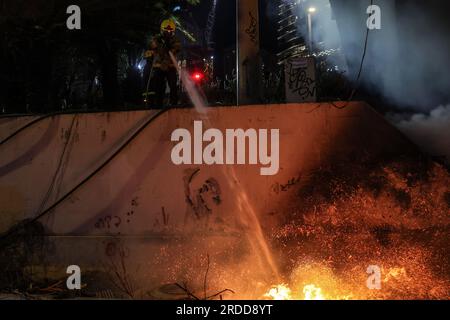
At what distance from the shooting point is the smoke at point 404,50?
22.6 feet

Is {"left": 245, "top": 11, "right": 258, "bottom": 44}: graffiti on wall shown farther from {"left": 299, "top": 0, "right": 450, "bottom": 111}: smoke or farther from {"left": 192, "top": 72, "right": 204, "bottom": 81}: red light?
{"left": 192, "top": 72, "right": 204, "bottom": 81}: red light

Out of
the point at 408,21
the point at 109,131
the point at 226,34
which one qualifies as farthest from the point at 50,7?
the point at 226,34

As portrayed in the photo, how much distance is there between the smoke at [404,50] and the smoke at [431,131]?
0.53m

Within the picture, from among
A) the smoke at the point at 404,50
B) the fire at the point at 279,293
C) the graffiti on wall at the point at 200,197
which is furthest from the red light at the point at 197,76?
the fire at the point at 279,293

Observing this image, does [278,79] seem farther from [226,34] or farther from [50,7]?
[226,34]

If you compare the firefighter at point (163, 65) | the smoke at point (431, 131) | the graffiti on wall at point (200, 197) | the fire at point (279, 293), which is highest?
the firefighter at point (163, 65)

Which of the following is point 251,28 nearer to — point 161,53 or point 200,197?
point 161,53

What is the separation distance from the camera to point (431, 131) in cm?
570

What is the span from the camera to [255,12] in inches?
237

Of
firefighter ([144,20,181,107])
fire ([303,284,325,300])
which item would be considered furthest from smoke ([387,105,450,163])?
firefighter ([144,20,181,107])

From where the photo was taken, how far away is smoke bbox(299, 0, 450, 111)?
6.89 metres

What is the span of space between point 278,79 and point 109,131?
14.6ft

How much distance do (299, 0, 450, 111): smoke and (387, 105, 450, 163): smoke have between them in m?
0.53

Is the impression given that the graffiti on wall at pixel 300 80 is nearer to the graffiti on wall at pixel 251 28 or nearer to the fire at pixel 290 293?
the graffiti on wall at pixel 251 28
